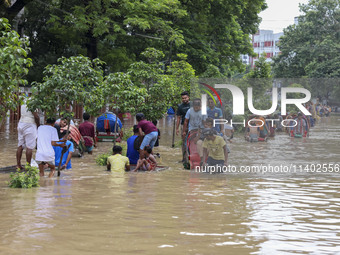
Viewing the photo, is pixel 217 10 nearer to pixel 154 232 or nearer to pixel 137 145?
→ pixel 137 145


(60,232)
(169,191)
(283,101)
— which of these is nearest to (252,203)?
(169,191)

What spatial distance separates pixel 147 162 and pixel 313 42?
54193 mm

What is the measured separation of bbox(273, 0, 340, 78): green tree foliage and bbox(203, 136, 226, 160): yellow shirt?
50.6 metres

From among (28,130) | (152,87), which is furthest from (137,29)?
(28,130)

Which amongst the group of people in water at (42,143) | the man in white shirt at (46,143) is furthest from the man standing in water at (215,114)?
the man in white shirt at (46,143)

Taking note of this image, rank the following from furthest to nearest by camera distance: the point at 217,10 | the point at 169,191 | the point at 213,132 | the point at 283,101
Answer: the point at 217,10, the point at 283,101, the point at 213,132, the point at 169,191

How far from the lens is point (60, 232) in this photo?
8109 mm

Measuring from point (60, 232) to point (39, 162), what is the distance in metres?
5.72

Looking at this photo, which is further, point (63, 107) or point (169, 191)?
point (63, 107)

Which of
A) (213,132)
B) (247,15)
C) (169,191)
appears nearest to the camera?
(169,191)

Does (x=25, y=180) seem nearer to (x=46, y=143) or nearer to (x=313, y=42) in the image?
(x=46, y=143)

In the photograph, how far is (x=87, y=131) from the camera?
2017cm

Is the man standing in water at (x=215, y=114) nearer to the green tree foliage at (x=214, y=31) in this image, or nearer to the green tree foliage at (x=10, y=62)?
the green tree foliage at (x=10, y=62)

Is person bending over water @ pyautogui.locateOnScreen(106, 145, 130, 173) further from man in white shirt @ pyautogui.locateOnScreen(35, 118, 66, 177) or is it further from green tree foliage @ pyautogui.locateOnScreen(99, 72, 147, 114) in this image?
green tree foliage @ pyautogui.locateOnScreen(99, 72, 147, 114)
